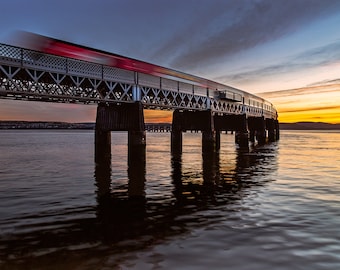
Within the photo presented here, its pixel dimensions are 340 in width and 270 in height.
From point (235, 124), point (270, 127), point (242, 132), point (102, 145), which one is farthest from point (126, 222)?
point (270, 127)

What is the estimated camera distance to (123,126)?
35969 mm

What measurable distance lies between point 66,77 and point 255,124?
63249 mm

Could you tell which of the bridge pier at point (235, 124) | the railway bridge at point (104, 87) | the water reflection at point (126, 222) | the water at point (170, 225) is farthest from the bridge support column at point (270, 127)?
the water reflection at point (126, 222)

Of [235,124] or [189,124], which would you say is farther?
A: [235,124]

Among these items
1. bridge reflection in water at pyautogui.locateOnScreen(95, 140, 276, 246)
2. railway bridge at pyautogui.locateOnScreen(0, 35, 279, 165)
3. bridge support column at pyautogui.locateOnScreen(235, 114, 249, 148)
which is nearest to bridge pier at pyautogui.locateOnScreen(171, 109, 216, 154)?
railway bridge at pyautogui.locateOnScreen(0, 35, 279, 165)

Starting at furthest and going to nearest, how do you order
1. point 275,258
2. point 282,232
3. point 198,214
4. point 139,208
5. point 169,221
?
point 139,208 < point 198,214 < point 169,221 < point 282,232 < point 275,258

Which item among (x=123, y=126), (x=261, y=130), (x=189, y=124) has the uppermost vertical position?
(x=189, y=124)

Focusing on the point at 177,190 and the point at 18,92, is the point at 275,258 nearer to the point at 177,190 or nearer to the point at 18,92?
the point at 177,190

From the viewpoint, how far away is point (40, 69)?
95.0 ft

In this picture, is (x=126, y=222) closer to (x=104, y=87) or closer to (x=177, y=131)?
(x=104, y=87)

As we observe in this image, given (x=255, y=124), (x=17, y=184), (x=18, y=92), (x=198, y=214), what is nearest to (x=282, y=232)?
(x=198, y=214)

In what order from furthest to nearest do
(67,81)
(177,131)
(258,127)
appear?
(258,127) → (177,131) → (67,81)

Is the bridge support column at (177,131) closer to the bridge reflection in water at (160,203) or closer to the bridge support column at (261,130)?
the bridge reflection in water at (160,203)

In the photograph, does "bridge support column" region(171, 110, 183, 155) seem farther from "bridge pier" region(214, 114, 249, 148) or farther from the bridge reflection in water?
the bridge reflection in water
